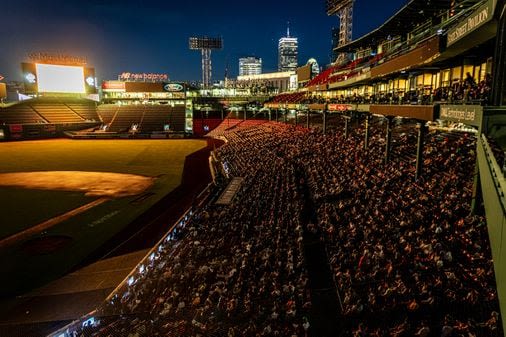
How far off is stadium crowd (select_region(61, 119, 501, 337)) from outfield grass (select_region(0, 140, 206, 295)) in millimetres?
4232

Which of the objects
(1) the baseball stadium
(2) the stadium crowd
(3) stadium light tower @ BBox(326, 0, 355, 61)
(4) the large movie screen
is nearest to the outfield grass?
(1) the baseball stadium

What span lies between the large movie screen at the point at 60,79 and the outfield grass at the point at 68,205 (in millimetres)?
26036

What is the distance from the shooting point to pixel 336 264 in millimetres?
10172

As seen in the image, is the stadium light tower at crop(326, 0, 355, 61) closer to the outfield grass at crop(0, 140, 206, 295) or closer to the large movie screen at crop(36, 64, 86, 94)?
the outfield grass at crop(0, 140, 206, 295)

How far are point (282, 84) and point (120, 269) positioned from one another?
421 ft

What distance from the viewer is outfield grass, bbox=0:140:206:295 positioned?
12.6 metres

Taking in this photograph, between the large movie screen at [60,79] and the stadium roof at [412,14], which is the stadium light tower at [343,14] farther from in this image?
the large movie screen at [60,79]

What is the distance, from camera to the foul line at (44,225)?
14.8 meters

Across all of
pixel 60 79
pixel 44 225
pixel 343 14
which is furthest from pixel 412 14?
pixel 60 79

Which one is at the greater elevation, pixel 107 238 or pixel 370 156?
pixel 370 156

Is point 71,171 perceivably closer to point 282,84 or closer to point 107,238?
point 107,238

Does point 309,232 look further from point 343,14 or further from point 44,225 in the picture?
point 343,14

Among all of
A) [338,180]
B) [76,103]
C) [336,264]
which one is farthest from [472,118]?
[76,103]

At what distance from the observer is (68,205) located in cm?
2022
